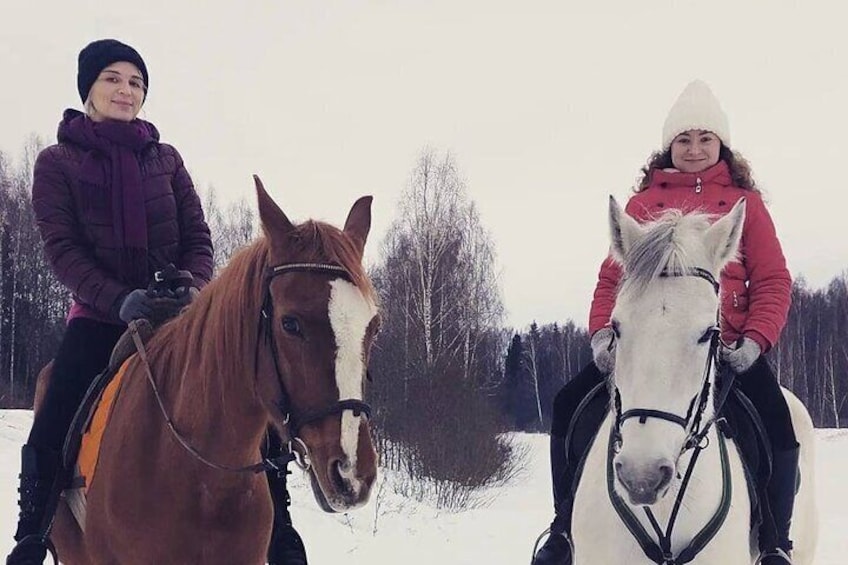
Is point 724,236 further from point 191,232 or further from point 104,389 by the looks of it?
point 104,389

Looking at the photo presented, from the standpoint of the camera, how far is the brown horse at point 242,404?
2639 millimetres

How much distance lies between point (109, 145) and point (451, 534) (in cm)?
963

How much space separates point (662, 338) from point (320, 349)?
1.25 m

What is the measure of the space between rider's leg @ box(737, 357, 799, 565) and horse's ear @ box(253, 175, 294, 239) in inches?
96.1

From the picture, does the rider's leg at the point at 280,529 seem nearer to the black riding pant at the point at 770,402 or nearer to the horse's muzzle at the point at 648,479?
the horse's muzzle at the point at 648,479

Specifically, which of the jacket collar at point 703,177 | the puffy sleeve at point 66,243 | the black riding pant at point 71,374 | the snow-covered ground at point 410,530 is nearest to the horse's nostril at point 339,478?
the puffy sleeve at point 66,243

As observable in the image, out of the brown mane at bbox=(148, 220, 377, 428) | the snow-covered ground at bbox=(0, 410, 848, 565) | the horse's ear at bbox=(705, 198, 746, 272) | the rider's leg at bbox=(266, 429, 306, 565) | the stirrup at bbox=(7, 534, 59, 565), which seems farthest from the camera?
the snow-covered ground at bbox=(0, 410, 848, 565)

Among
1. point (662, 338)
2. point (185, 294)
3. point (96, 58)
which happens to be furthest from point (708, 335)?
point (96, 58)

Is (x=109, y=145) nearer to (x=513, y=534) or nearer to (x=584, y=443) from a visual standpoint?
(x=584, y=443)

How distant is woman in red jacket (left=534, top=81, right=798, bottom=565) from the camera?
3682 millimetres

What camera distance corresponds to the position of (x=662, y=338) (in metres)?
2.89

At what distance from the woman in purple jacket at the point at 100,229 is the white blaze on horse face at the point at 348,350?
143 centimetres

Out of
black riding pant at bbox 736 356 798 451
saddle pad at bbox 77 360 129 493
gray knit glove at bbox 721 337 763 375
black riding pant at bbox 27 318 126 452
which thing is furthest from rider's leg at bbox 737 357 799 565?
black riding pant at bbox 27 318 126 452

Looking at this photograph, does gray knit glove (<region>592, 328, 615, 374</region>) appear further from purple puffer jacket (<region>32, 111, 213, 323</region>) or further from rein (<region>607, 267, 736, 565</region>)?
purple puffer jacket (<region>32, 111, 213, 323</region>)
